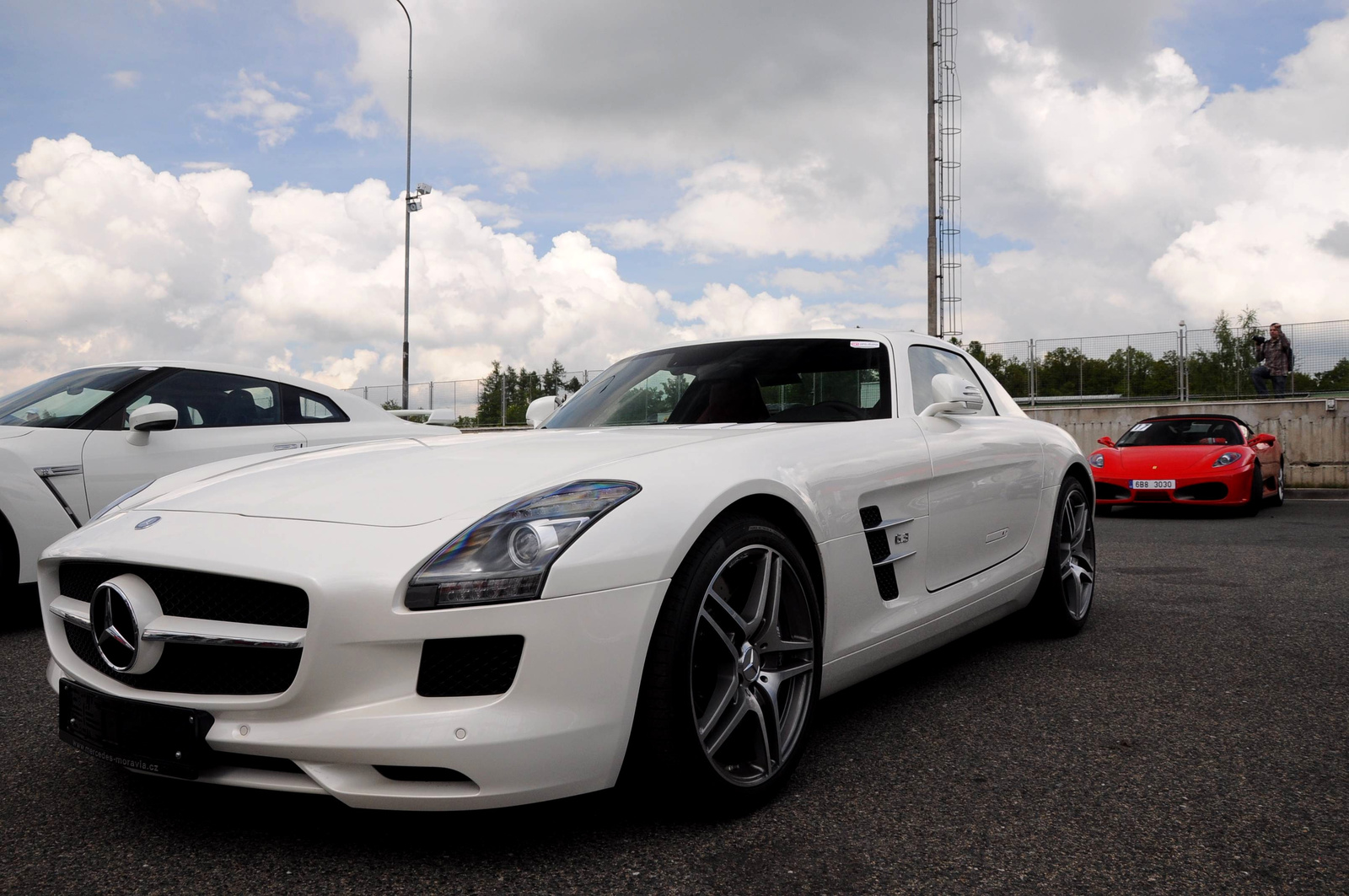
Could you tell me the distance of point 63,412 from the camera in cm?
529

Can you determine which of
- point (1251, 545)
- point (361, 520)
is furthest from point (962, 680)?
point (1251, 545)

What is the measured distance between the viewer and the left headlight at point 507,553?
2.11 meters

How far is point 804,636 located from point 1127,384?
20.6m

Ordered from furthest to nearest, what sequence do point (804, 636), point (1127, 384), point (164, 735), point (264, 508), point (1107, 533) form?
point (1127, 384)
point (1107, 533)
point (804, 636)
point (264, 508)
point (164, 735)

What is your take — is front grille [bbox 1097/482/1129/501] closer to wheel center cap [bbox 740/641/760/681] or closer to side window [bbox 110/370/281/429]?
side window [bbox 110/370/281/429]

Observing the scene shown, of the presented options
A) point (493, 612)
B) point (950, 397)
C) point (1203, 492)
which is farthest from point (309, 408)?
point (1203, 492)

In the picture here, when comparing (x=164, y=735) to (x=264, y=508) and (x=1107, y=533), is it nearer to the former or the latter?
(x=264, y=508)

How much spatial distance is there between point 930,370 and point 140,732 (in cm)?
301

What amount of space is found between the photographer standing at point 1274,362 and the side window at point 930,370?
1662cm

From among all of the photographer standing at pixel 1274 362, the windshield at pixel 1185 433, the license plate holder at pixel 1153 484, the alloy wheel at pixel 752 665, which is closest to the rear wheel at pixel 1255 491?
the windshield at pixel 1185 433

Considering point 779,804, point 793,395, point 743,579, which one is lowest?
point 779,804

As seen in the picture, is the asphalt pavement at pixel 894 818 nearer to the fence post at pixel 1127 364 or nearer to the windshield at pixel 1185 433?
the windshield at pixel 1185 433

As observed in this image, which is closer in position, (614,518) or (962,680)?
(614,518)

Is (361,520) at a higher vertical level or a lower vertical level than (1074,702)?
higher
